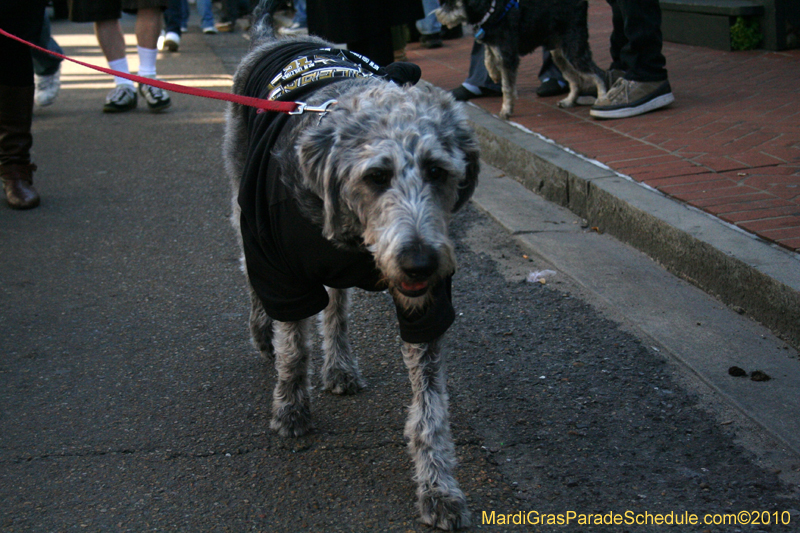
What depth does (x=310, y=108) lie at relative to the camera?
2.61m

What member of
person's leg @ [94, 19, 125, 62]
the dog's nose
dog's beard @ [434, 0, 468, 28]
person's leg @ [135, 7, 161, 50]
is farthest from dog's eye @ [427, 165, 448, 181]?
person's leg @ [94, 19, 125, 62]

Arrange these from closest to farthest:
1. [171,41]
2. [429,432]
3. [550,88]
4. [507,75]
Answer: [429,432] < [507,75] < [550,88] < [171,41]

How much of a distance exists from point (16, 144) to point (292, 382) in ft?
12.0

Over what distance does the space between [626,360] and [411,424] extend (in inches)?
46.5

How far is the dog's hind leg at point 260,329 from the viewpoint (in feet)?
11.9

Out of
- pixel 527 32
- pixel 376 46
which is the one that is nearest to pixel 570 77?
pixel 527 32

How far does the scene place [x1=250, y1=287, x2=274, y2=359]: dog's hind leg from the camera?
3.63m

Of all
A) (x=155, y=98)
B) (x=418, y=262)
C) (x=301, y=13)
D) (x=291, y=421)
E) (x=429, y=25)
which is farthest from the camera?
(x=301, y=13)

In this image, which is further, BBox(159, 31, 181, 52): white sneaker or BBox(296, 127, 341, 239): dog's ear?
BBox(159, 31, 181, 52): white sneaker

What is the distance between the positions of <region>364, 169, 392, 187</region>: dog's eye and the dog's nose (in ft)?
0.74

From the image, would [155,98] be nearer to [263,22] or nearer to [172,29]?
[263,22]

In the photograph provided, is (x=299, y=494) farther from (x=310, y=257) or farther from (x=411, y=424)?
(x=310, y=257)

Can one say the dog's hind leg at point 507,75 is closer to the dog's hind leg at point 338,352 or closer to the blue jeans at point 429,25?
the dog's hind leg at point 338,352

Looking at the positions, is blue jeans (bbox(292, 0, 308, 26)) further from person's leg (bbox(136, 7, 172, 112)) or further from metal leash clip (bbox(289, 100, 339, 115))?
metal leash clip (bbox(289, 100, 339, 115))
